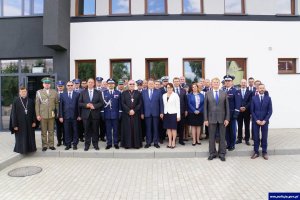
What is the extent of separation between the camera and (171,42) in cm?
1231

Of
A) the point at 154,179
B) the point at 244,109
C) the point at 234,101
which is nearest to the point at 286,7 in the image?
the point at 244,109

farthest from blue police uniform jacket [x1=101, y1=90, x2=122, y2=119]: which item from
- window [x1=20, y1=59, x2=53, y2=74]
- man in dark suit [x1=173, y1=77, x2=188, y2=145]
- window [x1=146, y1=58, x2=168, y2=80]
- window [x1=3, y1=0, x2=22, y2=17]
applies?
window [x1=3, y1=0, x2=22, y2=17]

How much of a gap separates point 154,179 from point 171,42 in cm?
724

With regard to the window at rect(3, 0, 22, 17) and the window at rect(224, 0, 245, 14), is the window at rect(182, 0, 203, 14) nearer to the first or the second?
the window at rect(224, 0, 245, 14)

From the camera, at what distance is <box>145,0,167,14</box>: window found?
496 inches

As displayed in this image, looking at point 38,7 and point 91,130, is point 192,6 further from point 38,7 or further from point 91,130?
point 91,130

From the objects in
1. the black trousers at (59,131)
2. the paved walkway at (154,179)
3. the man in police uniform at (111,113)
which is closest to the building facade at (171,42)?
the black trousers at (59,131)

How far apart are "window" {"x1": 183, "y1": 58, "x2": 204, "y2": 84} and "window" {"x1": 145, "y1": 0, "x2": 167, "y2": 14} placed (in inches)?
95.5

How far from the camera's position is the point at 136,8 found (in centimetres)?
1249

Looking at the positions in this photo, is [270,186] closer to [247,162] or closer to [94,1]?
[247,162]

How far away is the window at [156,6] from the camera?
12.6 metres

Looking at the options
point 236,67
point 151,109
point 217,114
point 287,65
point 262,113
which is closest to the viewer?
point 217,114

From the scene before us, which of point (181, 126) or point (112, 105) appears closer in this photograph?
point (112, 105)

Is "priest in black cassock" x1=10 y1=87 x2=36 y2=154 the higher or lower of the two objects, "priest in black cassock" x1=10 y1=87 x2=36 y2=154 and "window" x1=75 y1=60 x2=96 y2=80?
the lower
